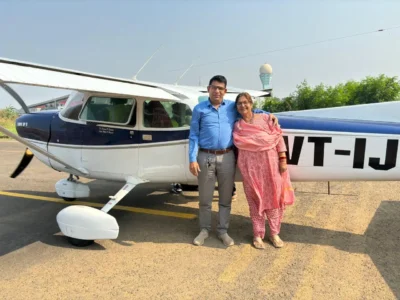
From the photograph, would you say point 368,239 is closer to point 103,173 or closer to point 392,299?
point 392,299

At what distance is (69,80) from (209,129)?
4.87ft

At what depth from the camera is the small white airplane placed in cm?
352

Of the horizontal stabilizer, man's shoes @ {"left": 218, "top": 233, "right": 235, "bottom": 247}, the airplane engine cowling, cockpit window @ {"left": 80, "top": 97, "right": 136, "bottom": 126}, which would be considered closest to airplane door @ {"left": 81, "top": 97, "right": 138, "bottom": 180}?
cockpit window @ {"left": 80, "top": 97, "right": 136, "bottom": 126}

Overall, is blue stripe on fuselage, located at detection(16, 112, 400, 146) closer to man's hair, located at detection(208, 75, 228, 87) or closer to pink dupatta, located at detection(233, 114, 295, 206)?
pink dupatta, located at detection(233, 114, 295, 206)

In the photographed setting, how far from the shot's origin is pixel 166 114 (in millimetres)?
4227

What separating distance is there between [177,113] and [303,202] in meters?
2.64

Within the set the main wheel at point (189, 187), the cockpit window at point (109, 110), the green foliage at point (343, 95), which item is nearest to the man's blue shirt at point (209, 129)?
the cockpit window at point (109, 110)

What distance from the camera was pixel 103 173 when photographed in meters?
4.58

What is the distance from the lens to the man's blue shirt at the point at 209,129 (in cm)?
363

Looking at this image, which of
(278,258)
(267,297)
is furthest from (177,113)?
(267,297)

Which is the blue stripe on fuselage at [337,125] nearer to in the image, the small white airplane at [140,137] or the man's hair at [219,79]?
the small white airplane at [140,137]

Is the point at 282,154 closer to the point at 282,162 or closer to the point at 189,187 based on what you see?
the point at 282,162

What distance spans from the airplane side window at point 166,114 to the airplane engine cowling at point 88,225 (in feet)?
4.06

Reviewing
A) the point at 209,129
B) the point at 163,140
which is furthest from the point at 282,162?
the point at 163,140
